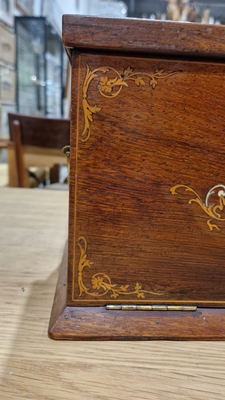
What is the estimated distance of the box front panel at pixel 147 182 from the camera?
1.27 ft

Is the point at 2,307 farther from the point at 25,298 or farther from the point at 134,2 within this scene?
the point at 134,2

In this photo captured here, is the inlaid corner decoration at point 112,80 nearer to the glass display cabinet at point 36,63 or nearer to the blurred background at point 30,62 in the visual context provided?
the blurred background at point 30,62

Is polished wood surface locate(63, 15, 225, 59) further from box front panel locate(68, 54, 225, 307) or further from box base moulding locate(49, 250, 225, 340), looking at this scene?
box base moulding locate(49, 250, 225, 340)

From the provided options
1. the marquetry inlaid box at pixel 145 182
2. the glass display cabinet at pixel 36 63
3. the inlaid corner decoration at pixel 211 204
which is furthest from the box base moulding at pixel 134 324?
the glass display cabinet at pixel 36 63

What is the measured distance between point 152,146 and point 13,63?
248 centimetres

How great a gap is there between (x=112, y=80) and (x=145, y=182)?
124 mm

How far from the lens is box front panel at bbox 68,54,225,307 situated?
1.27 ft

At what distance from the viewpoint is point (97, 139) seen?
1.30 feet

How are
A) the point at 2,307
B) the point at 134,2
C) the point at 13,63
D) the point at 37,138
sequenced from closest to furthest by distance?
the point at 2,307, the point at 37,138, the point at 13,63, the point at 134,2

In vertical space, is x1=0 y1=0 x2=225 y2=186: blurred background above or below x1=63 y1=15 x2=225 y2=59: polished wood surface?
above

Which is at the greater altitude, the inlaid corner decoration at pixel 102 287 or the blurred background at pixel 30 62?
the blurred background at pixel 30 62

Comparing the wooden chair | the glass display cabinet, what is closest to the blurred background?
the glass display cabinet

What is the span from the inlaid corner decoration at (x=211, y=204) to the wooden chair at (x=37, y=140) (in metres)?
0.82

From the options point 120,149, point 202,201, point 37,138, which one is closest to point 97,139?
point 120,149
